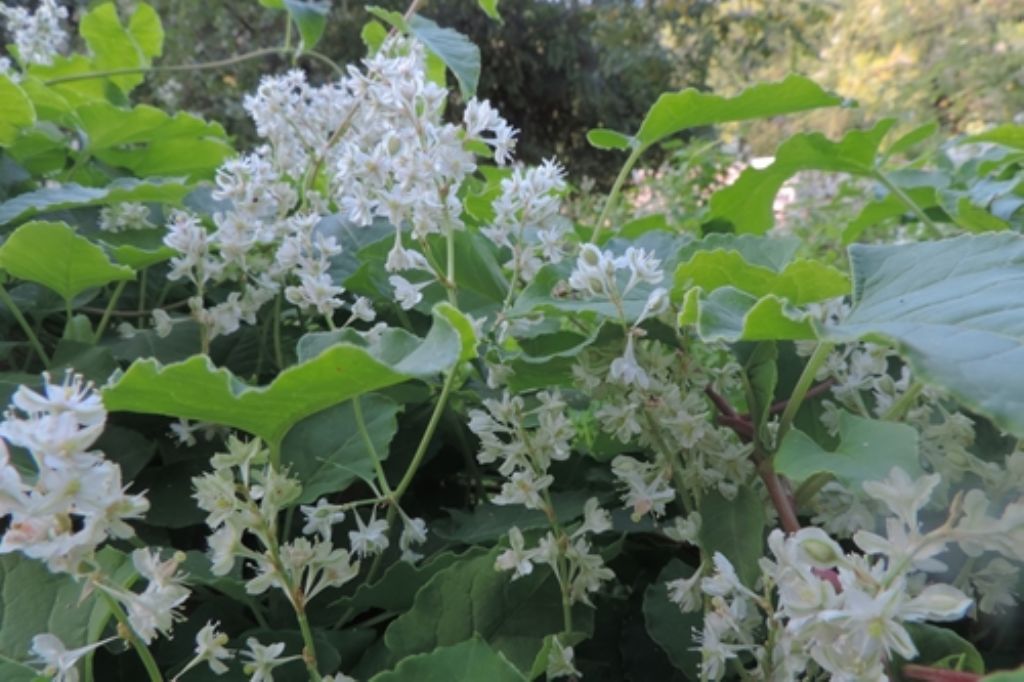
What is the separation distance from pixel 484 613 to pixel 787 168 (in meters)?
0.51

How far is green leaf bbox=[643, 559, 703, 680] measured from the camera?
0.48 metres

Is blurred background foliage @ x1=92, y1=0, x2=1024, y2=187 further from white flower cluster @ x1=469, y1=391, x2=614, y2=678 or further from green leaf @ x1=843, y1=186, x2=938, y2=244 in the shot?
white flower cluster @ x1=469, y1=391, x2=614, y2=678

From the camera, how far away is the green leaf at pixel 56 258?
0.57 m

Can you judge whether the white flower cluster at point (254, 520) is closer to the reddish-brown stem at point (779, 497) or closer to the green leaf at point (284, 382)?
the green leaf at point (284, 382)

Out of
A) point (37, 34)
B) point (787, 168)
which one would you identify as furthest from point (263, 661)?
point (37, 34)

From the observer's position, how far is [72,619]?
0.45m

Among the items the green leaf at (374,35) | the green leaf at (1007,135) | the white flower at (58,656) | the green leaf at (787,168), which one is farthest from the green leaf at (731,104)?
the white flower at (58,656)

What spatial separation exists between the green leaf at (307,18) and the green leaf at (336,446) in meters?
0.51

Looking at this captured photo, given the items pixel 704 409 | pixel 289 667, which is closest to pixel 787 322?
pixel 704 409

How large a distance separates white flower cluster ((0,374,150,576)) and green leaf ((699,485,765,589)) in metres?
0.29

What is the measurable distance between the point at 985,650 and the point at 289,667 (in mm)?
392

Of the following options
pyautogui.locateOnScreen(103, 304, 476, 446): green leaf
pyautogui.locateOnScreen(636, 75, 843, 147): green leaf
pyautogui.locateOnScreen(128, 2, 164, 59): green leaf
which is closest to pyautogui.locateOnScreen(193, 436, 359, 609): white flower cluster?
pyautogui.locateOnScreen(103, 304, 476, 446): green leaf

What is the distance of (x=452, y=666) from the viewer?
0.41m

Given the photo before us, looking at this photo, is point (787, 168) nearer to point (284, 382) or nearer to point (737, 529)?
point (737, 529)
